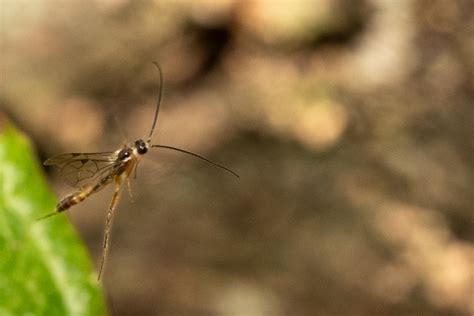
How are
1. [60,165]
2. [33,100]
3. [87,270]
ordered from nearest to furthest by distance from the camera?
1. [87,270]
2. [60,165]
3. [33,100]

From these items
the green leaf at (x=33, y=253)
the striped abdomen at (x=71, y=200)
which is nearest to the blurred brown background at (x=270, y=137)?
the striped abdomen at (x=71, y=200)

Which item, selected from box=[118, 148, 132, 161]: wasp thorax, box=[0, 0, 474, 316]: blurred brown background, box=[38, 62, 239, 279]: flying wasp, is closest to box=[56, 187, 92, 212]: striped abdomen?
box=[38, 62, 239, 279]: flying wasp

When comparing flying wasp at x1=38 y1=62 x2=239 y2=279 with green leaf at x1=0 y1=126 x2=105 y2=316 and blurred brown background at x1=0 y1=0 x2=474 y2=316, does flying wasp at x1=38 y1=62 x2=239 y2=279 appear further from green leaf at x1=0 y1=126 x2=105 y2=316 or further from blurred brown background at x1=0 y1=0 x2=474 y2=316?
blurred brown background at x1=0 y1=0 x2=474 y2=316

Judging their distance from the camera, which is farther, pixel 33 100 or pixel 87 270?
pixel 33 100

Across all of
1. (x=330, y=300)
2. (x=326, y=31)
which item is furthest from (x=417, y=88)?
(x=330, y=300)

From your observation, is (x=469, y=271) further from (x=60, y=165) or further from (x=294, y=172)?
(x=60, y=165)

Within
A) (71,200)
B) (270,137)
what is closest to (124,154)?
(71,200)

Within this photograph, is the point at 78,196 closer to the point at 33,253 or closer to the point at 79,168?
the point at 79,168
